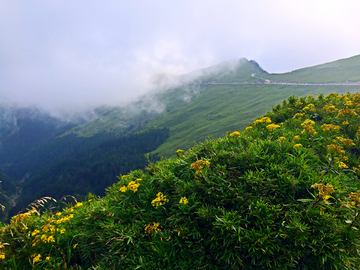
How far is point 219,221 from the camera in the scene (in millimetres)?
3998

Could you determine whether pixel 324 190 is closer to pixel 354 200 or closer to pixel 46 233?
pixel 354 200

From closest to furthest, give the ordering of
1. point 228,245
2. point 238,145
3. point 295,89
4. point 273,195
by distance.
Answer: point 228,245
point 273,195
point 238,145
point 295,89

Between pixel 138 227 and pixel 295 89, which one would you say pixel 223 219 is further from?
pixel 295 89

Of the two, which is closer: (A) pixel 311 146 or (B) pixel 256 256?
(B) pixel 256 256

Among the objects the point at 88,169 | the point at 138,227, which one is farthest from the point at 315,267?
the point at 88,169

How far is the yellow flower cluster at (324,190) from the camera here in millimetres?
3879

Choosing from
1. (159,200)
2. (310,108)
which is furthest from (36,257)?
(310,108)

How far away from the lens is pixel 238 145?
18.8 ft

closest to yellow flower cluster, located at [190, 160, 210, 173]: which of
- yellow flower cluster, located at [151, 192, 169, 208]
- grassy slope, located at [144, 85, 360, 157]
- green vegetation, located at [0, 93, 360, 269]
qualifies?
green vegetation, located at [0, 93, 360, 269]

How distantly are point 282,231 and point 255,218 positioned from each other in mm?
522

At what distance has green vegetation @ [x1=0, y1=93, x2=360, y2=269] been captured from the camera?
11.9 feet

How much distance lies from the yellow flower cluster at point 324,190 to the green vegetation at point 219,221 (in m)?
0.02

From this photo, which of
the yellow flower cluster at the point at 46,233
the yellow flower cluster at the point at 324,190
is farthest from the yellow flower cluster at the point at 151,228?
the yellow flower cluster at the point at 324,190

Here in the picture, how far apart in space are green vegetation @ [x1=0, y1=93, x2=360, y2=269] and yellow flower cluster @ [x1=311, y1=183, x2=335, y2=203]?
0.06 feet
